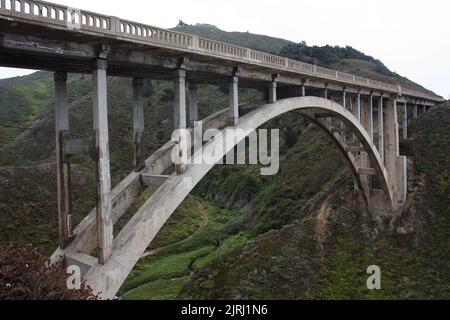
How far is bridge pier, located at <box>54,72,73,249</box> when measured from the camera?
1092cm

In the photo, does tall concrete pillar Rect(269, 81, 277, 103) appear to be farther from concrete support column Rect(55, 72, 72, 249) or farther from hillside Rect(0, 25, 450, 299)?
concrete support column Rect(55, 72, 72, 249)

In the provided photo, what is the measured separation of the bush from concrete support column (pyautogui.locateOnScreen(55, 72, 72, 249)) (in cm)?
268

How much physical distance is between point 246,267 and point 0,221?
48.7ft

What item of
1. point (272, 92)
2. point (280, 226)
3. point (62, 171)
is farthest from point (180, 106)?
point (280, 226)

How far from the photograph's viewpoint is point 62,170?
35.9ft

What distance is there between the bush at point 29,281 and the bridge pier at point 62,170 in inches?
106

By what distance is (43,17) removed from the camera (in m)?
8.36

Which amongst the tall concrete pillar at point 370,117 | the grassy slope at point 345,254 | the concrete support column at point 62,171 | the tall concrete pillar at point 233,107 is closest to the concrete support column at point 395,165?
the grassy slope at point 345,254

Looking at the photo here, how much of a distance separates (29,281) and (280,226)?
24181 millimetres

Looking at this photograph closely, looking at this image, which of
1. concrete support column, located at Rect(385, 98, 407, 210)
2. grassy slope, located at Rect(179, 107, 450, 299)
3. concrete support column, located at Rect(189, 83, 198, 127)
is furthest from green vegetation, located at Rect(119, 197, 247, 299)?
concrete support column, located at Rect(385, 98, 407, 210)

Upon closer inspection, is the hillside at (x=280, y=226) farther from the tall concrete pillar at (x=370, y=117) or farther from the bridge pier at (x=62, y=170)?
the bridge pier at (x=62, y=170)

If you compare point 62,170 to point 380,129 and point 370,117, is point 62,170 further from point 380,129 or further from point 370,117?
point 380,129
